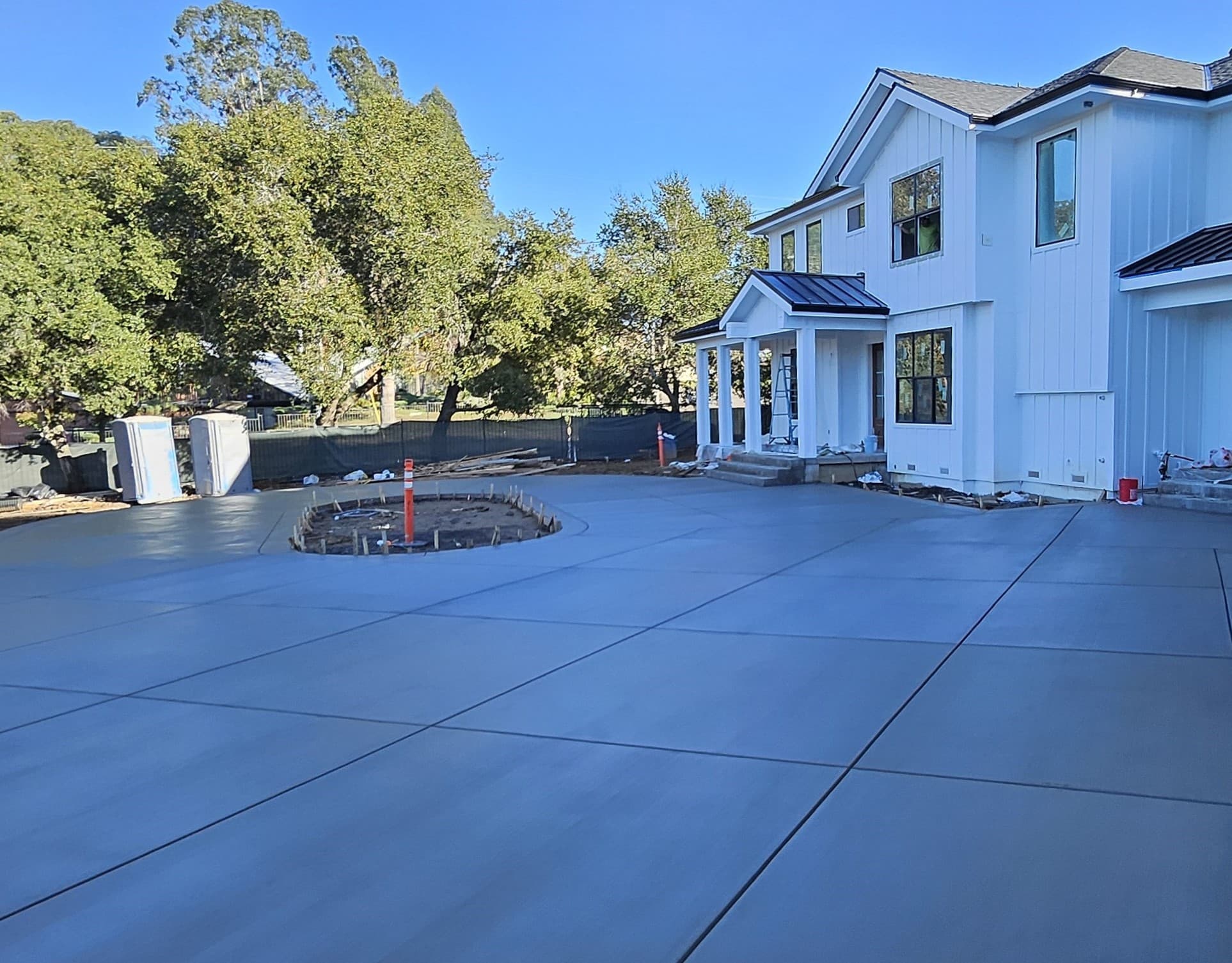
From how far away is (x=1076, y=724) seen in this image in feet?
14.5

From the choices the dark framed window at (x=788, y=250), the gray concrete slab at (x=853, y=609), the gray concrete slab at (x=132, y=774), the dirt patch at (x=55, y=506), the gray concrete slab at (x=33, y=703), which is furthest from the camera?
the dark framed window at (x=788, y=250)

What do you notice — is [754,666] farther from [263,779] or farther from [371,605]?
[371,605]

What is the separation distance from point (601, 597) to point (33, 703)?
4078mm

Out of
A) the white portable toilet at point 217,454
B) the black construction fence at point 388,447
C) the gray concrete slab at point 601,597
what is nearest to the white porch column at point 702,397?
the black construction fence at point 388,447

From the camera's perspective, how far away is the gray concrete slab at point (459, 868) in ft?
9.41

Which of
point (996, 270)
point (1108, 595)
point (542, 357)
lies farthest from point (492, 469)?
point (1108, 595)

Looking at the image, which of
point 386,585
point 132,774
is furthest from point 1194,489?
point 132,774

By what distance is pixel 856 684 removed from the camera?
518cm

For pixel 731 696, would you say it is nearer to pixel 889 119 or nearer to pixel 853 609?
pixel 853 609

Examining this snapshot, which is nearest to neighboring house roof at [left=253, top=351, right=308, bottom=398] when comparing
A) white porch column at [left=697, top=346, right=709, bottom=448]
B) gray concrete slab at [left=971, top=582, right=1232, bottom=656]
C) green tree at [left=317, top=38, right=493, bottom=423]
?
green tree at [left=317, top=38, right=493, bottom=423]

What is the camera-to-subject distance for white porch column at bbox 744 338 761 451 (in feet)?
63.1

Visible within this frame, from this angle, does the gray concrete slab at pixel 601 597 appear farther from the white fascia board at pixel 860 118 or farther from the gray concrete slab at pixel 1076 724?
the white fascia board at pixel 860 118

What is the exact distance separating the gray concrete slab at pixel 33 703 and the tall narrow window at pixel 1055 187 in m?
13.3

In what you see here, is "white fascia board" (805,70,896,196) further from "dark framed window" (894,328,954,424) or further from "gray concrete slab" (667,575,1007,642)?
"gray concrete slab" (667,575,1007,642)
